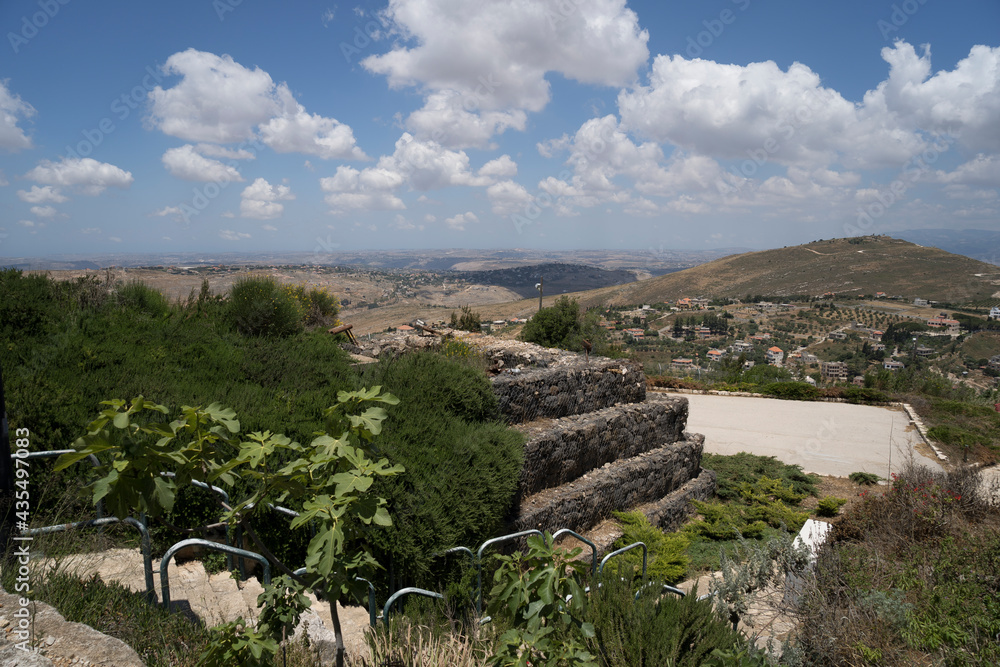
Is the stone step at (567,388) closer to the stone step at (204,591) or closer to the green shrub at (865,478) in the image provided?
the stone step at (204,591)

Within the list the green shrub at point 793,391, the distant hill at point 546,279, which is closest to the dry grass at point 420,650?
the green shrub at point 793,391

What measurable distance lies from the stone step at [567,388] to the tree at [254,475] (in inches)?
193

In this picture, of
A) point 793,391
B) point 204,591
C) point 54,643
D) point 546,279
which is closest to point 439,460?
point 204,591

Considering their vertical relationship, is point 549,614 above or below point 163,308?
below

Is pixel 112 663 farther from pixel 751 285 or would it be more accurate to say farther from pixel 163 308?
pixel 751 285

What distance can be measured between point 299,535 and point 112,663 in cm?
207

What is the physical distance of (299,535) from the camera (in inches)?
162

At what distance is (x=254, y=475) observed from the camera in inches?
67.4

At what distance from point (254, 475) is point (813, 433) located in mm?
15687

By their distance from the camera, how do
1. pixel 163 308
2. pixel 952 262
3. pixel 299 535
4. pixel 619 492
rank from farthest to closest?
pixel 952 262
pixel 619 492
pixel 163 308
pixel 299 535

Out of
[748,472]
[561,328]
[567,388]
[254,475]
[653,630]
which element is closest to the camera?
[254,475]

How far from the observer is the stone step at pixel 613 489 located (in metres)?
6.56

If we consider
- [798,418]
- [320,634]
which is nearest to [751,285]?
[798,418]

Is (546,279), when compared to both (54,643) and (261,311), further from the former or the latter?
(54,643)
